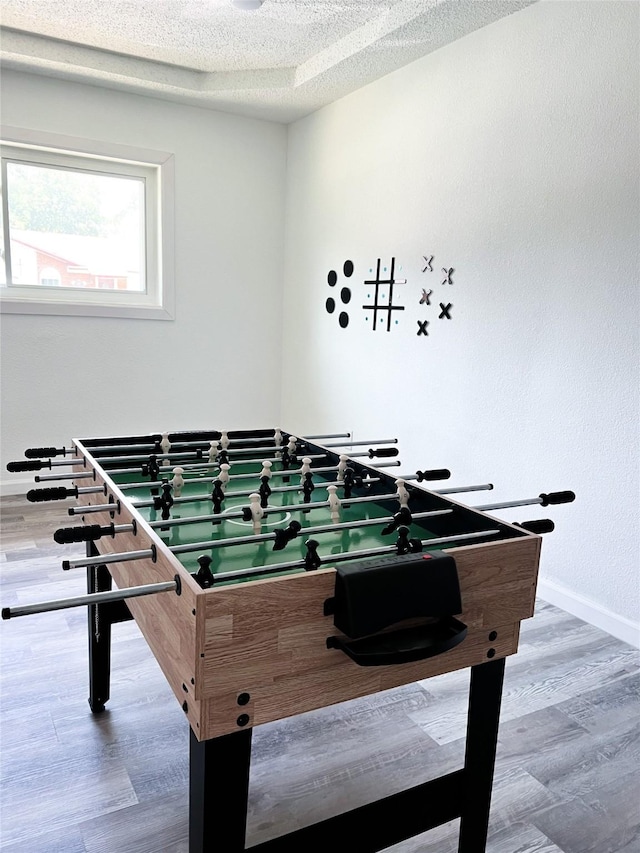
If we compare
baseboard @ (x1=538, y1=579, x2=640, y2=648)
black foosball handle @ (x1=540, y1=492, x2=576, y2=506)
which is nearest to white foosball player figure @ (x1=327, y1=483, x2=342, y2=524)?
black foosball handle @ (x1=540, y1=492, x2=576, y2=506)

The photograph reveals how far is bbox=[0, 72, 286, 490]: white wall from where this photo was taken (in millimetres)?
3932

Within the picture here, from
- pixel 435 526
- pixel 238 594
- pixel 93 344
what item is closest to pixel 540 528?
pixel 435 526

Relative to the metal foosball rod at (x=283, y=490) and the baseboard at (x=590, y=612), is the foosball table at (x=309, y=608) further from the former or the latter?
the baseboard at (x=590, y=612)

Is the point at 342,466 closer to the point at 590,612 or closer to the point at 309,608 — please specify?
the point at 309,608

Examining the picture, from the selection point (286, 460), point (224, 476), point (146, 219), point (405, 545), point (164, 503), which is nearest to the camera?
point (405, 545)

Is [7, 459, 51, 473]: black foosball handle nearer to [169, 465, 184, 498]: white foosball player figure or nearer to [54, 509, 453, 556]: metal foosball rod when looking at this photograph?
[169, 465, 184, 498]: white foosball player figure

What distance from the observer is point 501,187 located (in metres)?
2.85

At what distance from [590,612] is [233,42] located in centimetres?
328

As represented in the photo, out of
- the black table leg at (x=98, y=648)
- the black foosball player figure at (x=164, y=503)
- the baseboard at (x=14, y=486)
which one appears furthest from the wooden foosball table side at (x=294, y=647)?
the baseboard at (x=14, y=486)

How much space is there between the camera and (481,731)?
1.29 metres

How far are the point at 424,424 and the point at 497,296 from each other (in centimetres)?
81

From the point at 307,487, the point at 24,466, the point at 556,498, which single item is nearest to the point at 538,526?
the point at 556,498

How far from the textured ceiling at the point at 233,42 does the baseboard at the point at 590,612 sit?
249cm

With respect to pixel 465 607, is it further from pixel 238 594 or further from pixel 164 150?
pixel 164 150
